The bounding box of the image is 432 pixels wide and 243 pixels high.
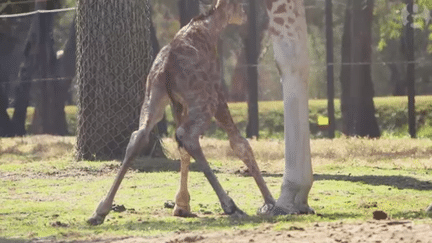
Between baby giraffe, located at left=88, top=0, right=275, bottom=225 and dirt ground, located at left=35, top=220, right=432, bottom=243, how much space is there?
93cm

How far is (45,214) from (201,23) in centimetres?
230

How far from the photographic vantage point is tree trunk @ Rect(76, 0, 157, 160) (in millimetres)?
13766

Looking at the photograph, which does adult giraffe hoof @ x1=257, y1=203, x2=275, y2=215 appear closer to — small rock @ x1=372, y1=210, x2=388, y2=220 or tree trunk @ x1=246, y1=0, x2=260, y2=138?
small rock @ x1=372, y1=210, x2=388, y2=220

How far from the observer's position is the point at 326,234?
6977 mm

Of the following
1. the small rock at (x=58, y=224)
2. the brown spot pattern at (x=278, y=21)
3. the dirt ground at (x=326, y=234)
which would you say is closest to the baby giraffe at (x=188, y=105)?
the small rock at (x=58, y=224)

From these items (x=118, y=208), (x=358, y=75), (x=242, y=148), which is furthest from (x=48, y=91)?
(x=242, y=148)

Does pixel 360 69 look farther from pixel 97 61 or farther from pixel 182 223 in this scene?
pixel 182 223

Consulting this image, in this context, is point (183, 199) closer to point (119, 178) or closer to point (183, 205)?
point (183, 205)

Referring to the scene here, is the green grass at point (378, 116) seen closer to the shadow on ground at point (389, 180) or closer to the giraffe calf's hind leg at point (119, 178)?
the shadow on ground at point (389, 180)

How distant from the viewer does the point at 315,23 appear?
55.3 feet

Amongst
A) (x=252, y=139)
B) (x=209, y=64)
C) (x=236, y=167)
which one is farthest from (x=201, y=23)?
(x=252, y=139)

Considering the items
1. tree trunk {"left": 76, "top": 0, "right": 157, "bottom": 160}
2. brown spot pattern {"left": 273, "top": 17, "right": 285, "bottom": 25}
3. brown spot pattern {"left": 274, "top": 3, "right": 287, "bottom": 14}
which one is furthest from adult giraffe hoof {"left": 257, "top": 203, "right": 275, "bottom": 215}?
tree trunk {"left": 76, "top": 0, "right": 157, "bottom": 160}

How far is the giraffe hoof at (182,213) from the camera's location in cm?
859

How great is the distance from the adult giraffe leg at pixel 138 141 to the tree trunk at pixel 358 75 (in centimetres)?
874
